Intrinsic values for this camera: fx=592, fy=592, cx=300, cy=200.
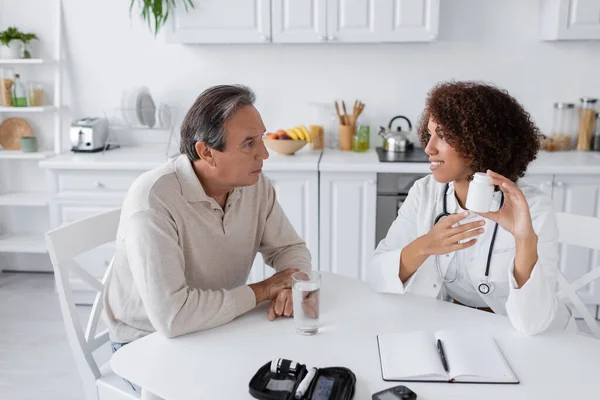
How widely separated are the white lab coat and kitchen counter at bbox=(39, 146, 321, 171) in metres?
1.36

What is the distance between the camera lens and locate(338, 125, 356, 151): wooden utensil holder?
3534 millimetres

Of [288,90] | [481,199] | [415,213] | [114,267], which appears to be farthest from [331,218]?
[481,199]

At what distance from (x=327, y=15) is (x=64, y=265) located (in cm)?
212

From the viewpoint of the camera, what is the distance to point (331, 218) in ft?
10.5

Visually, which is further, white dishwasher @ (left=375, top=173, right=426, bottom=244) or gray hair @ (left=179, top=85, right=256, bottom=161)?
white dishwasher @ (left=375, top=173, right=426, bottom=244)

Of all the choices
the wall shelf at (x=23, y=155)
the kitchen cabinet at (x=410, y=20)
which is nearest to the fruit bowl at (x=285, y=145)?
the kitchen cabinet at (x=410, y=20)

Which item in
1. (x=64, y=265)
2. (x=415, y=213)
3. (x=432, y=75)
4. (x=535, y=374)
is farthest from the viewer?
(x=432, y=75)

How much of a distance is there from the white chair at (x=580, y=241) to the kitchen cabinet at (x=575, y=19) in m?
1.76

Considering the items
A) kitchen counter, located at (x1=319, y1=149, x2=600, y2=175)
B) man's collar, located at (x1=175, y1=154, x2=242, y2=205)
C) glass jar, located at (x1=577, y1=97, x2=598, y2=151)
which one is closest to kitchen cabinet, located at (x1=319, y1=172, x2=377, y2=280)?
kitchen counter, located at (x1=319, y1=149, x2=600, y2=175)

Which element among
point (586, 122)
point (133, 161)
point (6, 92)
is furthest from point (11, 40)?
point (586, 122)

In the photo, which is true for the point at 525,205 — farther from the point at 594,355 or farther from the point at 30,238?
the point at 30,238

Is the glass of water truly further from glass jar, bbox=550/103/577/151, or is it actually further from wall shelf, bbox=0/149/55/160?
wall shelf, bbox=0/149/55/160

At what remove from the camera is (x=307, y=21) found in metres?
3.24

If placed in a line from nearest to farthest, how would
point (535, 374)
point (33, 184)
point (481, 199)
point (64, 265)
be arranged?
1. point (535, 374)
2. point (481, 199)
3. point (64, 265)
4. point (33, 184)
